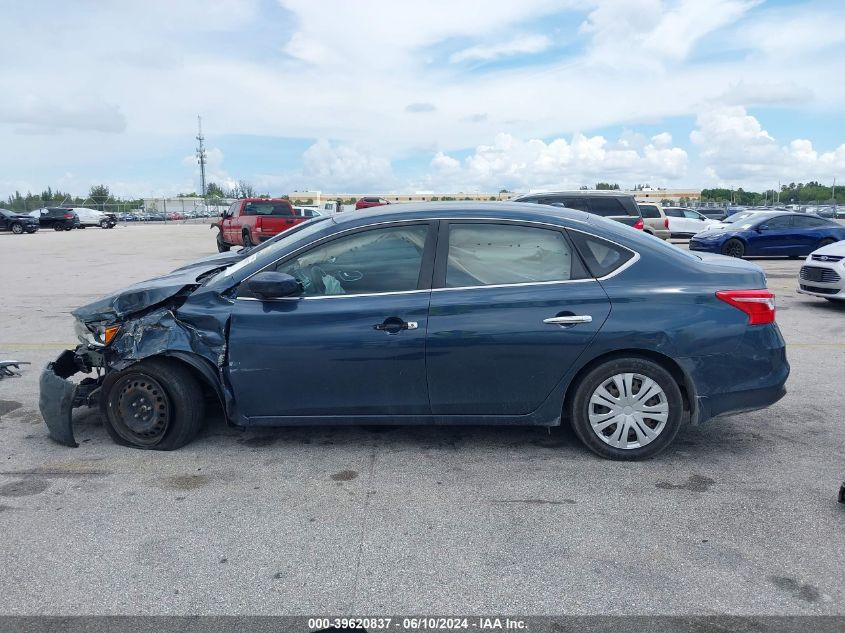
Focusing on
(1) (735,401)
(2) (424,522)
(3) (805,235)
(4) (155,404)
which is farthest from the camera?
(3) (805,235)

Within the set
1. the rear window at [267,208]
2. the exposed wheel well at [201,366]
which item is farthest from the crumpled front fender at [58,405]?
the rear window at [267,208]

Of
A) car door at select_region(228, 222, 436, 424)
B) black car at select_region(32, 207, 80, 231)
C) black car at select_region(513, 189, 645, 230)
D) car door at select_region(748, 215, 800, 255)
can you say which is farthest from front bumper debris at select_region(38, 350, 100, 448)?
black car at select_region(32, 207, 80, 231)

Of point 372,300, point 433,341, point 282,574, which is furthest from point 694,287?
point 282,574

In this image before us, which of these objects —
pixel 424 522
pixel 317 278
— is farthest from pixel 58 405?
pixel 424 522

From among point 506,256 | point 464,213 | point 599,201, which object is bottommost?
point 506,256

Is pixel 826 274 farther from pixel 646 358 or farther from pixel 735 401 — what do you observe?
pixel 646 358

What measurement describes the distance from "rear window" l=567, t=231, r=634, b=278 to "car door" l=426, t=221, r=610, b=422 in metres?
0.07

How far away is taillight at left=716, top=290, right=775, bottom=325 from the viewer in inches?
171

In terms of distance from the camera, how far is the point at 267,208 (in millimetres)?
23953

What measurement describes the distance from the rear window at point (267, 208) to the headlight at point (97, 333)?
61.9 ft

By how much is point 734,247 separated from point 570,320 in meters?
16.7

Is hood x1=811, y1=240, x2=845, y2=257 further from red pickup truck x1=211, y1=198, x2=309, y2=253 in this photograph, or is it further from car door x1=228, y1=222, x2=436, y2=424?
red pickup truck x1=211, y1=198, x2=309, y2=253

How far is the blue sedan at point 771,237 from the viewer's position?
61.9ft

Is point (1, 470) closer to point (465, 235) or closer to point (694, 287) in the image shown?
A: point (465, 235)
